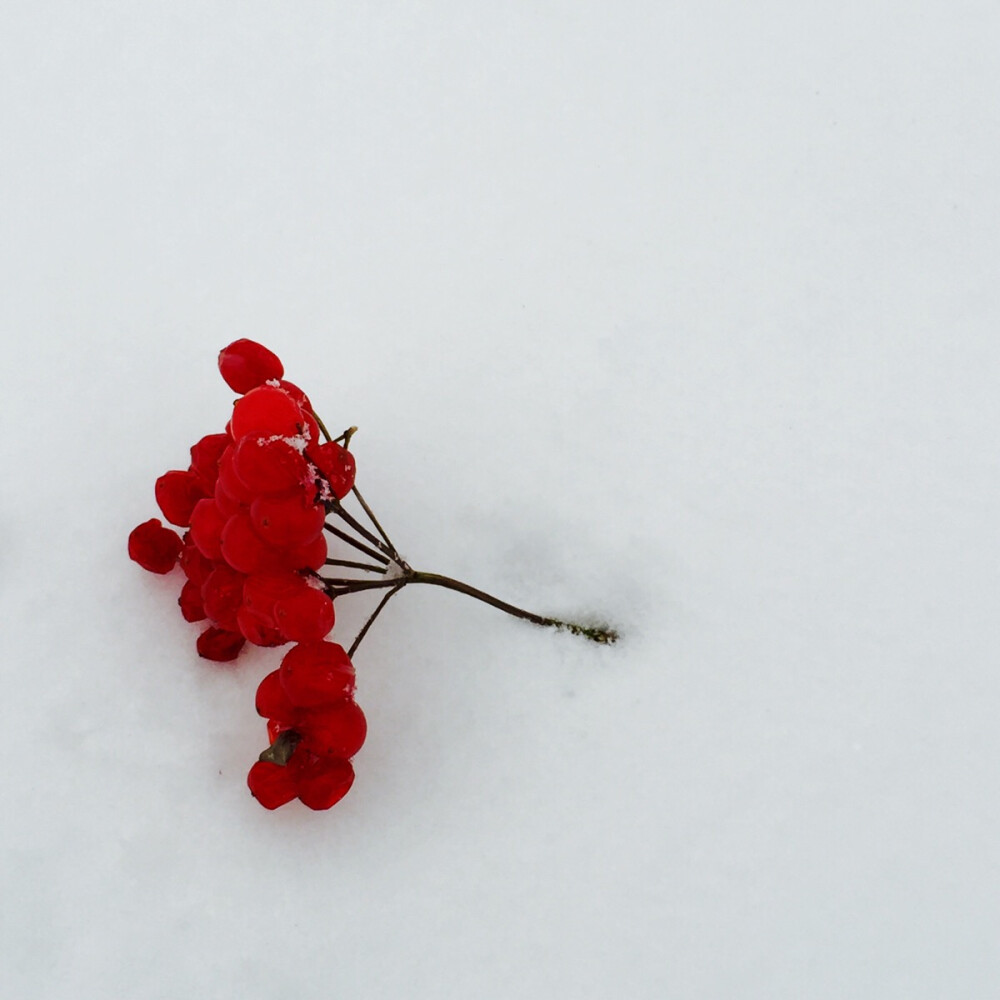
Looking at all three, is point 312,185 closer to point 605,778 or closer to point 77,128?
point 77,128

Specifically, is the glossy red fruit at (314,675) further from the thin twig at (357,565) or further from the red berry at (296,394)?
the red berry at (296,394)

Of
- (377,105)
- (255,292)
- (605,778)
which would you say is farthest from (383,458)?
(377,105)

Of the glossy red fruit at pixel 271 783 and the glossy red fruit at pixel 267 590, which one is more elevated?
Answer: the glossy red fruit at pixel 267 590

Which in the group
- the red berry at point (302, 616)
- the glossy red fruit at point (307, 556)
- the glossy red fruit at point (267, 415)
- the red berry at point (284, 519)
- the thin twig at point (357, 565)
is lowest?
the thin twig at point (357, 565)

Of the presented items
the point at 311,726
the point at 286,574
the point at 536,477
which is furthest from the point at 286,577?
the point at 536,477

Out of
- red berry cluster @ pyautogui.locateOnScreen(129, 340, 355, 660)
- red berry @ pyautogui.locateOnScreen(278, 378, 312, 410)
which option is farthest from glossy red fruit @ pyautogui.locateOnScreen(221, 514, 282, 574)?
red berry @ pyautogui.locateOnScreen(278, 378, 312, 410)

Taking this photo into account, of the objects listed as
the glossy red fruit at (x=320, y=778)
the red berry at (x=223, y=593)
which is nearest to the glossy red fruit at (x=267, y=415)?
the red berry at (x=223, y=593)
